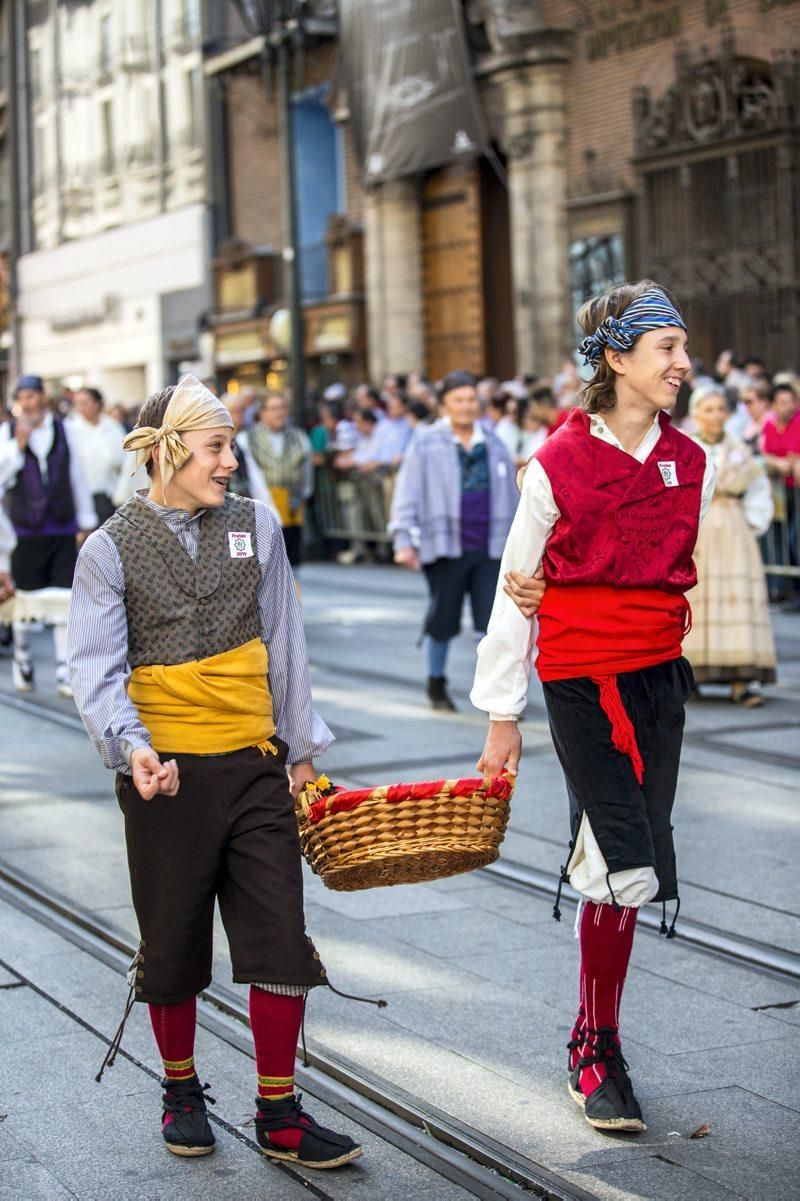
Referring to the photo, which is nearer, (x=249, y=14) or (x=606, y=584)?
(x=606, y=584)

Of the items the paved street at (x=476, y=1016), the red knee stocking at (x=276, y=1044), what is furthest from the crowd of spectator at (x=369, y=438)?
the paved street at (x=476, y=1016)

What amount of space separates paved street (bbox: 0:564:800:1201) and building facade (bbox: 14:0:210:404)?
28162 mm

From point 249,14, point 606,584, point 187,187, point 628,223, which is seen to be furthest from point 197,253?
point 606,584

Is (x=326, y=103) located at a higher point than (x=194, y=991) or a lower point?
higher

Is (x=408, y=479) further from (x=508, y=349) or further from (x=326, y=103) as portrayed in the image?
(x=326, y=103)

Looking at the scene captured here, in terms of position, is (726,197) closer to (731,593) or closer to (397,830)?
(731,593)

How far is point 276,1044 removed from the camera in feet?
13.9

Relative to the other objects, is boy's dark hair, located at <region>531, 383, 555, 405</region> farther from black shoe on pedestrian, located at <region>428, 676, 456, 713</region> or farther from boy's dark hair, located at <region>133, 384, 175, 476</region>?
boy's dark hair, located at <region>133, 384, 175, 476</region>

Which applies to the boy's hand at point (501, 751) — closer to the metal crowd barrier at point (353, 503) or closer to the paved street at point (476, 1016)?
the paved street at point (476, 1016)

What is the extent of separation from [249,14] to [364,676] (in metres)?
21.5

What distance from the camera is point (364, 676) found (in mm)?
12375

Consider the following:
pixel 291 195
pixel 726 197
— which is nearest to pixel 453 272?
pixel 291 195

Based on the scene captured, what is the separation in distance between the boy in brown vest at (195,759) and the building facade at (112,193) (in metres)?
31.3

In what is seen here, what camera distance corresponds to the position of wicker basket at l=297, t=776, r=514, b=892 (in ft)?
14.0
